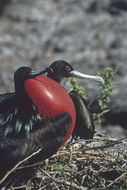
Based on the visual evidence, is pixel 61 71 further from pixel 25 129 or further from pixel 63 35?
pixel 63 35

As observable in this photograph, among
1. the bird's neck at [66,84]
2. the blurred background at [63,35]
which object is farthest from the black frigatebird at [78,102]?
the blurred background at [63,35]

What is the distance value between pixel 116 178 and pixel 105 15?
8487mm

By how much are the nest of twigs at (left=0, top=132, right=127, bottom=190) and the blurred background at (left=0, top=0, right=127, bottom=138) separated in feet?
16.6

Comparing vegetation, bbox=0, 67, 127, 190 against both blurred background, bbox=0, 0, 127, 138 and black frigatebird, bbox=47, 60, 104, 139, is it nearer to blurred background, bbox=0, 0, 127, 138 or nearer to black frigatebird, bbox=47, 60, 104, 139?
black frigatebird, bbox=47, 60, 104, 139

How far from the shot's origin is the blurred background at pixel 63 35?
381 inches

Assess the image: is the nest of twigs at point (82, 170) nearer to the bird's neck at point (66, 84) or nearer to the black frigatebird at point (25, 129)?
the black frigatebird at point (25, 129)

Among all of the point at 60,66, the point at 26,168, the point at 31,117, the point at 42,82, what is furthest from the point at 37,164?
the point at 60,66

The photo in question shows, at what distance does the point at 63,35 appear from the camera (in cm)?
1123

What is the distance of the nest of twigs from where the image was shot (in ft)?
11.0

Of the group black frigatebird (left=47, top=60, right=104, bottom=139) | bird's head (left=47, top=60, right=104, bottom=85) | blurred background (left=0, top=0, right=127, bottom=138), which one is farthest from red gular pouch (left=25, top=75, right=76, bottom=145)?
blurred background (left=0, top=0, right=127, bottom=138)

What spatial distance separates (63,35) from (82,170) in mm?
7988

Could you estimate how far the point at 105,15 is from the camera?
1153cm

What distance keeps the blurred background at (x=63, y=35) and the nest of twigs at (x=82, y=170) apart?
5050 mm

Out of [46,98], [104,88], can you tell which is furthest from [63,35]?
[46,98]
